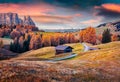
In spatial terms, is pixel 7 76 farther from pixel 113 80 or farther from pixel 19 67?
pixel 113 80

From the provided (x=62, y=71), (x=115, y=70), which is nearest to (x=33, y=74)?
(x=62, y=71)

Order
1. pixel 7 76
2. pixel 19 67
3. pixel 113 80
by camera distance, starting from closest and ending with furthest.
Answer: pixel 7 76
pixel 19 67
pixel 113 80

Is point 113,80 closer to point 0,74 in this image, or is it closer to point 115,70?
point 115,70

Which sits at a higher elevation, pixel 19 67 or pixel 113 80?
pixel 19 67

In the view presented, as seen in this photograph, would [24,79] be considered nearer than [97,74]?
Yes

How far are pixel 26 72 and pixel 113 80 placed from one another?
692 inches

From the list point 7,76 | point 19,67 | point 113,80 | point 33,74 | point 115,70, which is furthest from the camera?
point 115,70

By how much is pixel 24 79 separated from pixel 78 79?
1025 centimetres

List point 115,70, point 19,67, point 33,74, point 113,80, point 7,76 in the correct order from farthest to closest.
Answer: point 115,70 < point 113,80 < point 19,67 < point 33,74 < point 7,76

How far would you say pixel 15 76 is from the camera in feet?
140

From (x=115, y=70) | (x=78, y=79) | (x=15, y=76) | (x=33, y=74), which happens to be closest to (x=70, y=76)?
(x=78, y=79)

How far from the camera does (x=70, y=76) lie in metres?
47.9

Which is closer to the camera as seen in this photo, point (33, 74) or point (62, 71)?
point (33, 74)

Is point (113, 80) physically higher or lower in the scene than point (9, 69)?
lower
